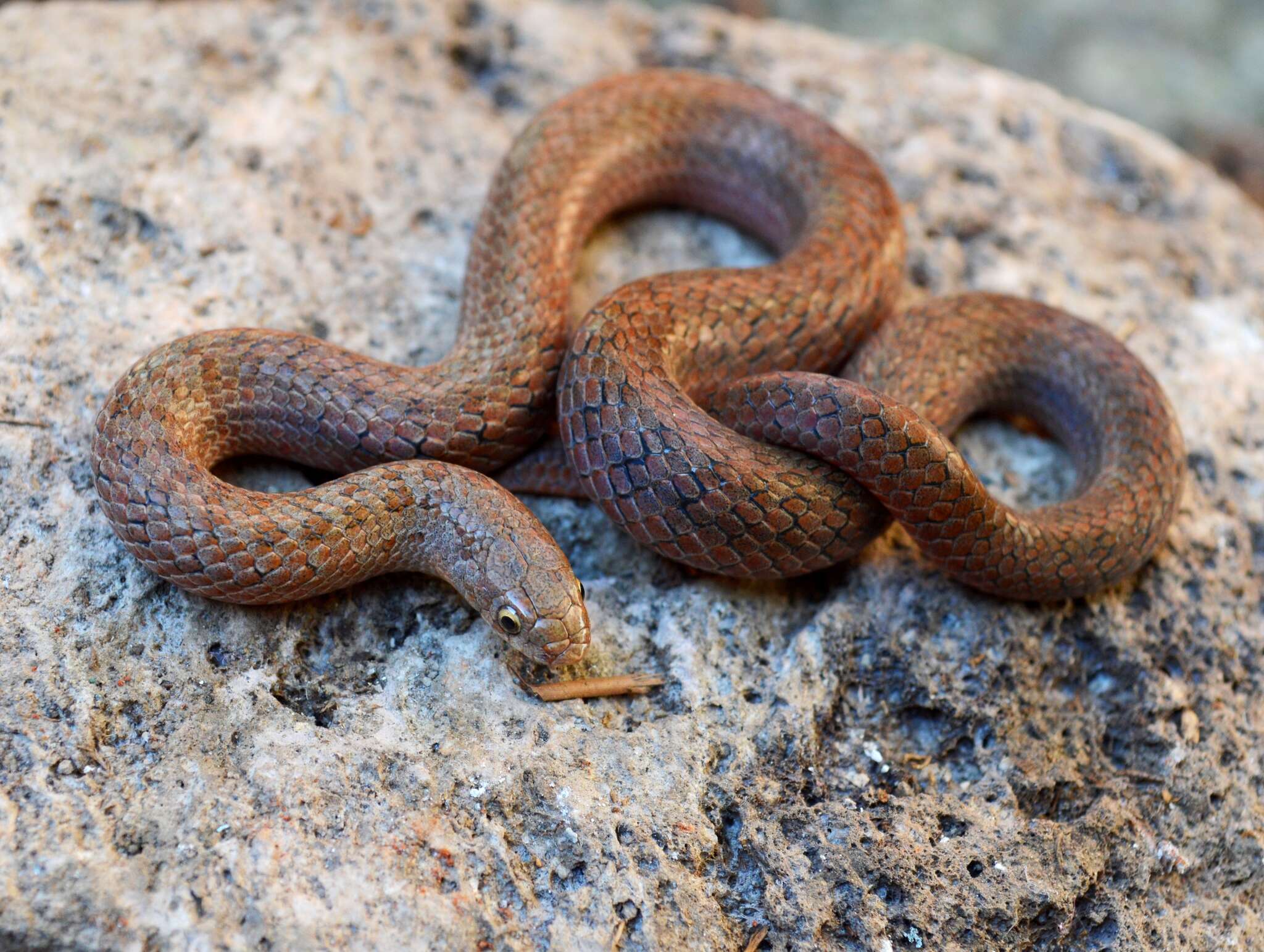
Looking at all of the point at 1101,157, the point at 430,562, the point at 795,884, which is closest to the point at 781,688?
the point at 795,884

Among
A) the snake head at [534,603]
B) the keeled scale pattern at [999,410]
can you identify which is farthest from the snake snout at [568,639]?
the keeled scale pattern at [999,410]

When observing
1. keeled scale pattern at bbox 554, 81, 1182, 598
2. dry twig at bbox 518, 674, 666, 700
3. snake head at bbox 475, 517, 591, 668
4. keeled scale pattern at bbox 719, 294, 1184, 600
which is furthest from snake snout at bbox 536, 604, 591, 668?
keeled scale pattern at bbox 719, 294, 1184, 600

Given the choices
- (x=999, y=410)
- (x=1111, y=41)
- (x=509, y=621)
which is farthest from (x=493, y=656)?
(x=1111, y=41)

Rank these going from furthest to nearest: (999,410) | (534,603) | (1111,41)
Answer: (1111,41) → (999,410) → (534,603)

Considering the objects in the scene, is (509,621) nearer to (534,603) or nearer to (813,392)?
(534,603)

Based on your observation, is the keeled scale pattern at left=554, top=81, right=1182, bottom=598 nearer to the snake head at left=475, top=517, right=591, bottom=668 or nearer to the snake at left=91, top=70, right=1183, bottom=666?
the snake at left=91, top=70, right=1183, bottom=666

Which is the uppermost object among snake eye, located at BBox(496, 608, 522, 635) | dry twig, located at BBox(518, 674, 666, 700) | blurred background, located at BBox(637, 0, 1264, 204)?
blurred background, located at BBox(637, 0, 1264, 204)
